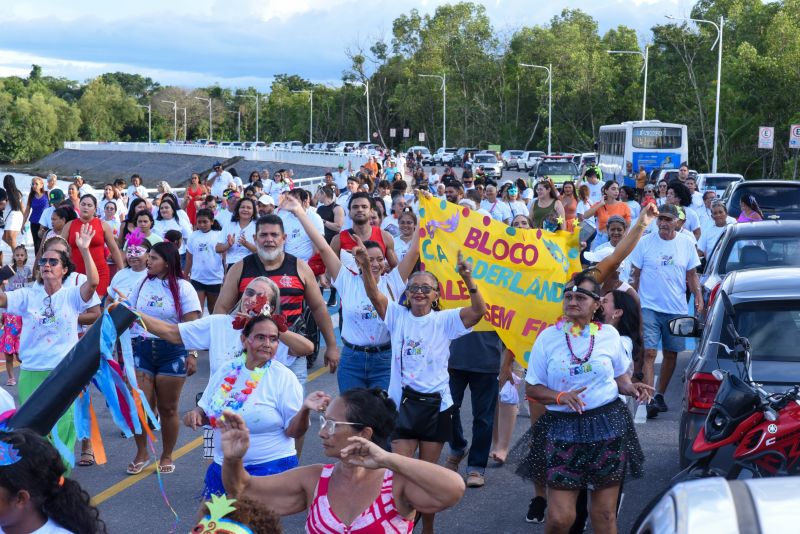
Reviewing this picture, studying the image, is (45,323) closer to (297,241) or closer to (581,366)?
(581,366)

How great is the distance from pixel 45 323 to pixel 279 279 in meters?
1.68

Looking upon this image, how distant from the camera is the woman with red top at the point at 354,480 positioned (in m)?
4.03

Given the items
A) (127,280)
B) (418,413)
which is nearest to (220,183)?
(127,280)

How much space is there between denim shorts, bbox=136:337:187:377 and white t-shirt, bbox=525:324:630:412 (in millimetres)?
3134

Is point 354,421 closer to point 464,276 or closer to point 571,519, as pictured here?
point 571,519

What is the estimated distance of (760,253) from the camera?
35.3 ft

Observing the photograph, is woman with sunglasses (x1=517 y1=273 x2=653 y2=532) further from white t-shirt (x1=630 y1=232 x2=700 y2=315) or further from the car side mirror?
white t-shirt (x1=630 y1=232 x2=700 y2=315)

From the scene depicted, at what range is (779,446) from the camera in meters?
4.81

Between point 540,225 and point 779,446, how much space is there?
28.7ft

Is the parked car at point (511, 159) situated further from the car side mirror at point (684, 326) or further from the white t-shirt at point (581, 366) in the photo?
the white t-shirt at point (581, 366)

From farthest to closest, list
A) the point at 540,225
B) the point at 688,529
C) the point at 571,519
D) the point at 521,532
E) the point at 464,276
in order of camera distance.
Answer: the point at 540,225 < the point at 521,532 < the point at 464,276 < the point at 571,519 < the point at 688,529

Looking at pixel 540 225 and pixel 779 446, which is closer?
pixel 779 446

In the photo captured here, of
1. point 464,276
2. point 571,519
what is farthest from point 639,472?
point 464,276

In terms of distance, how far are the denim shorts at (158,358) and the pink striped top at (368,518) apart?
13.3 ft
